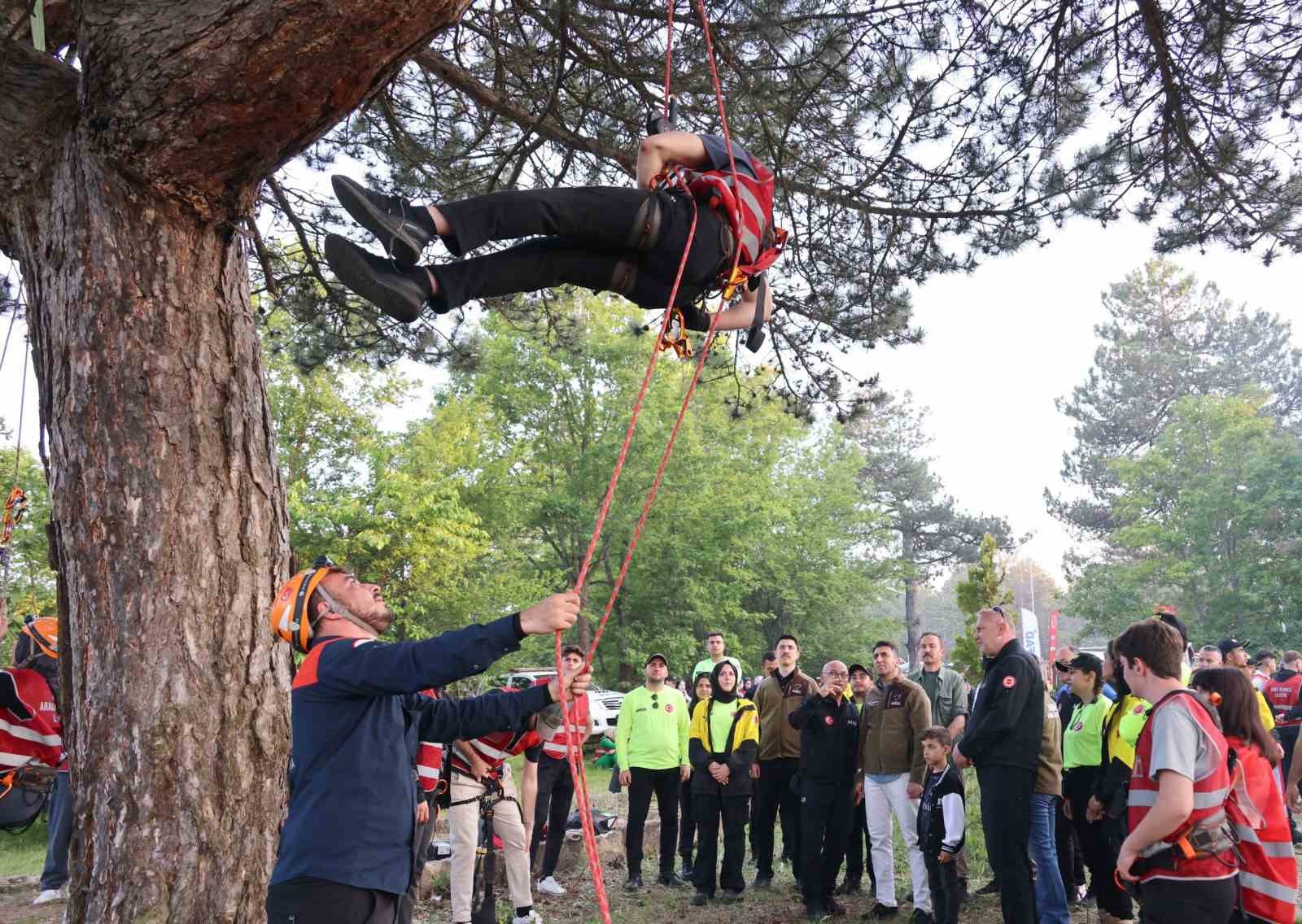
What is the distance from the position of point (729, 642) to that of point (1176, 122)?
2094cm

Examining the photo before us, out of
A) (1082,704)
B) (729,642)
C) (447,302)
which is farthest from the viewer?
(729,642)

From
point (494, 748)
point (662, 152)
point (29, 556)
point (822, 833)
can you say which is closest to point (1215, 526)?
point (822, 833)

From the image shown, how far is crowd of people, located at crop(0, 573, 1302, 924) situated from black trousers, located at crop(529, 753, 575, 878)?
2cm

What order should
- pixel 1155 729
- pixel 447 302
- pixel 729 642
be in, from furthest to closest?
pixel 729 642, pixel 1155 729, pixel 447 302

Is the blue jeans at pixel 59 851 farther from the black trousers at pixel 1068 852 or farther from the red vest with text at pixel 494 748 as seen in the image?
the black trousers at pixel 1068 852

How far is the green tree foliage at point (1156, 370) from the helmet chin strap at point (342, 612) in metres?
44.7

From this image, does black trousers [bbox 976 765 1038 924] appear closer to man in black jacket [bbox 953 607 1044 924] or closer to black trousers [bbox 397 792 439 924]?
man in black jacket [bbox 953 607 1044 924]

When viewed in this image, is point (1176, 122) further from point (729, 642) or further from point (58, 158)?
point (729, 642)

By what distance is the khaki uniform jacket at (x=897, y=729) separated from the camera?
7.51 metres

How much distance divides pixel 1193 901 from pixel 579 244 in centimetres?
A: 315

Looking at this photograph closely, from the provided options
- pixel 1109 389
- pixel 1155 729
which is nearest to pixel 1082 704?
pixel 1155 729

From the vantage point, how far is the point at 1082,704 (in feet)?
23.3

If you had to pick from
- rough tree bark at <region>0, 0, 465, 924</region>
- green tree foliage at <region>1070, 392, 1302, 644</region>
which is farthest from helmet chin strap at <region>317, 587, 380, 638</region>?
green tree foliage at <region>1070, 392, 1302, 644</region>

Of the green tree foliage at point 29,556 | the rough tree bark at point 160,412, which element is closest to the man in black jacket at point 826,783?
the rough tree bark at point 160,412
